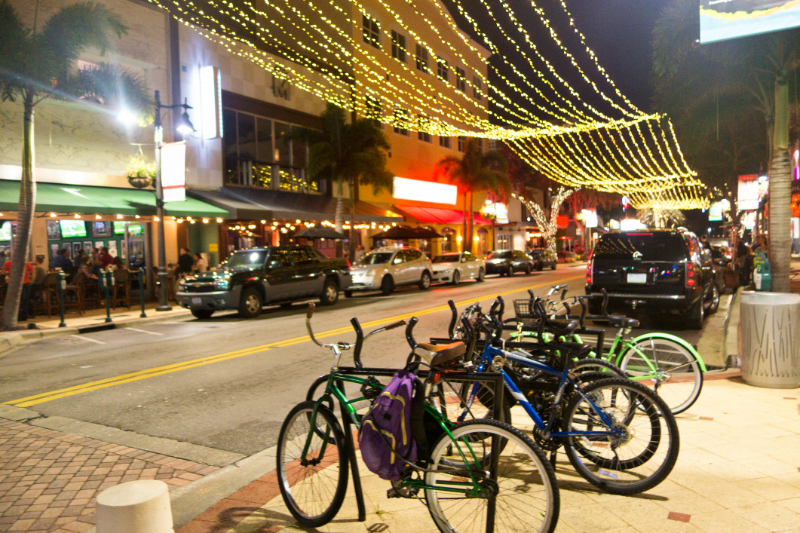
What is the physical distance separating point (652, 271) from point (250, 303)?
9.90 m

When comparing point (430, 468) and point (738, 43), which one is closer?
point (430, 468)

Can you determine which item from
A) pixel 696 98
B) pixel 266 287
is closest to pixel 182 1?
pixel 266 287

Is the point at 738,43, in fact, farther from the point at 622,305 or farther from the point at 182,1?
the point at 182,1

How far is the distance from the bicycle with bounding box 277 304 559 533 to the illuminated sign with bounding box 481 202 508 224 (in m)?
40.7

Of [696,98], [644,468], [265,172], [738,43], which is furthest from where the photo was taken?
[265,172]

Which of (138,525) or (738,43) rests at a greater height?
(738,43)

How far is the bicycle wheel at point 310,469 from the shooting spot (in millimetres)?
3613

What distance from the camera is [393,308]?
52.7 ft

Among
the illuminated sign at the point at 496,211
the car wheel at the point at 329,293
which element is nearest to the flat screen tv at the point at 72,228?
the car wheel at the point at 329,293

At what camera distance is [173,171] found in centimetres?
1692

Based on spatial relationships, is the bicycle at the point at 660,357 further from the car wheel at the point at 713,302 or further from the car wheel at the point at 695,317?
the car wheel at the point at 713,302

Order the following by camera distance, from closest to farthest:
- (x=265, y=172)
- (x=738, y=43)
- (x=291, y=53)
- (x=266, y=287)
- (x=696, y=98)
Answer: (x=738, y=43)
(x=266, y=287)
(x=696, y=98)
(x=265, y=172)
(x=291, y=53)

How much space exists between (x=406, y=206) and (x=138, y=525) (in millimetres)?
32945

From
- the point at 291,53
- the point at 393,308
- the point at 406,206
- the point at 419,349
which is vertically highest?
the point at 291,53
